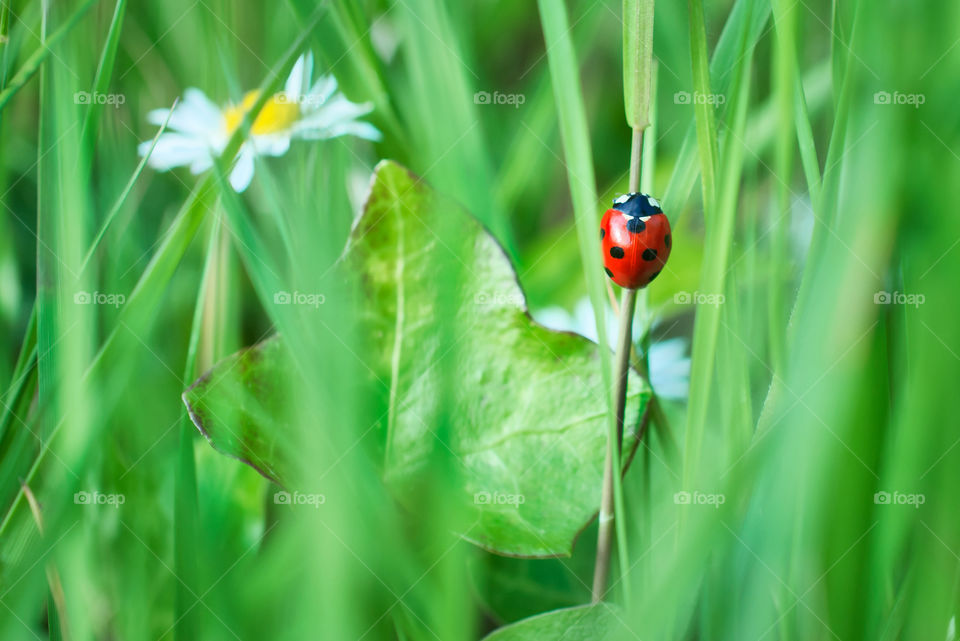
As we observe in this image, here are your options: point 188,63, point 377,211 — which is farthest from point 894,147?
point 188,63

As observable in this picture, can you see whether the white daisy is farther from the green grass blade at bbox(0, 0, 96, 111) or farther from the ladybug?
the ladybug

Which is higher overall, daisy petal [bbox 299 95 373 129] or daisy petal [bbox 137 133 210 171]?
daisy petal [bbox 299 95 373 129]

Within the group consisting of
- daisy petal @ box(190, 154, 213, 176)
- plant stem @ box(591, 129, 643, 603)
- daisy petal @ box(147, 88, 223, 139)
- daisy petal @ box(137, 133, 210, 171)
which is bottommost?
plant stem @ box(591, 129, 643, 603)

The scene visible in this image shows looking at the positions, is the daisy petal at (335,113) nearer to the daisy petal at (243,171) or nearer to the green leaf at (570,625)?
the daisy petal at (243,171)

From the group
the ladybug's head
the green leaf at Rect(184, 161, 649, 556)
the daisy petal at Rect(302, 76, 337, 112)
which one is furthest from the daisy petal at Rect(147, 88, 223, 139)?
the ladybug's head

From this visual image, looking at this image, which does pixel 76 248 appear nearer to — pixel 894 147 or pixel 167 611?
pixel 167 611

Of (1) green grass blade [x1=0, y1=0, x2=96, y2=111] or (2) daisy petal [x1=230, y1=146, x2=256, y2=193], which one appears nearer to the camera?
(1) green grass blade [x1=0, y1=0, x2=96, y2=111]

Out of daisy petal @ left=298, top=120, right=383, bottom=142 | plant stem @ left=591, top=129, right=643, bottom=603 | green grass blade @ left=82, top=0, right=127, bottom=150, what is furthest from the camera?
daisy petal @ left=298, top=120, right=383, bottom=142
